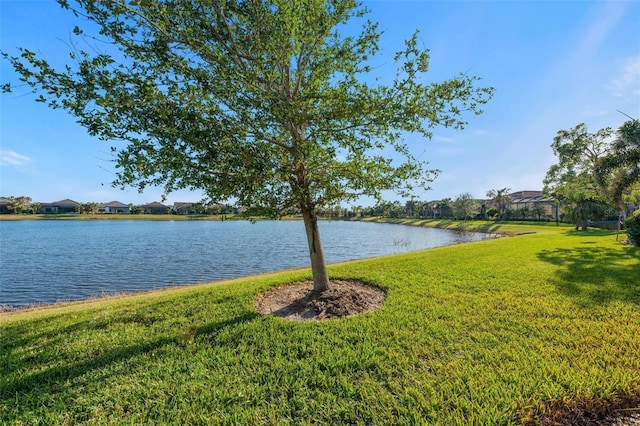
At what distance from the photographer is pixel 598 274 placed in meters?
8.64

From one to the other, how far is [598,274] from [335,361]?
892 centimetres

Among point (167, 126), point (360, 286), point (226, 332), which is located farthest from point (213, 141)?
point (360, 286)

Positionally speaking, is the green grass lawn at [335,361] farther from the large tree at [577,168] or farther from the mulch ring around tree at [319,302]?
the large tree at [577,168]

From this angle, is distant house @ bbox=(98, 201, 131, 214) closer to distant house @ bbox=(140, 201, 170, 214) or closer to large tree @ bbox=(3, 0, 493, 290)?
distant house @ bbox=(140, 201, 170, 214)

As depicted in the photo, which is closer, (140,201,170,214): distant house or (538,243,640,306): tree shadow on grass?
(538,243,640,306): tree shadow on grass

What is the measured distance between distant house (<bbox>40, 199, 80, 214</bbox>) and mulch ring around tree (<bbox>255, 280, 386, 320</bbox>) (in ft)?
413

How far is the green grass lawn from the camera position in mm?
3264

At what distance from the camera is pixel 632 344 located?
14.2 ft

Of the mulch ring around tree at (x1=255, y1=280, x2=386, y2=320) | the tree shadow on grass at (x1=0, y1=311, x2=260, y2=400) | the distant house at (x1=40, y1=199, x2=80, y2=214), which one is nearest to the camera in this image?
the tree shadow on grass at (x1=0, y1=311, x2=260, y2=400)

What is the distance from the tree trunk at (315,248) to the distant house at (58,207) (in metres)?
127

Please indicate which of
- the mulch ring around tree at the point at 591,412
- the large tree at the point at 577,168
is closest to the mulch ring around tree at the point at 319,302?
the mulch ring around tree at the point at 591,412

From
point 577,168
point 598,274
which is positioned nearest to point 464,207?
point 577,168

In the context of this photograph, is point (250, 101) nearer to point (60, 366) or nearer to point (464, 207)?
point (60, 366)

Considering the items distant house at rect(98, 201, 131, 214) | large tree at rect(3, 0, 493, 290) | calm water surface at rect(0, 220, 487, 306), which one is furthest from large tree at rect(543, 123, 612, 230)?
distant house at rect(98, 201, 131, 214)
